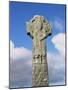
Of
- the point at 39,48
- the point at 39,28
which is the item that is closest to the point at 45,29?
the point at 39,28

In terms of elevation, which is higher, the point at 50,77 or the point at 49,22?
the point at 49,22

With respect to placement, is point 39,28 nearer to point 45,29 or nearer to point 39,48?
point 45,29

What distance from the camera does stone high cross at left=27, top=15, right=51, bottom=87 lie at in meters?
2.07

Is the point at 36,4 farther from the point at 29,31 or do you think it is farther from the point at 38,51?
the point at 38,51

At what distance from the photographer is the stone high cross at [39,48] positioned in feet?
A: 6.78

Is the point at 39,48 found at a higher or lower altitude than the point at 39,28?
lower

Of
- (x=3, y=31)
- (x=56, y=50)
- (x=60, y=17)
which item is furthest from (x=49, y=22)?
(x=3, y=31)

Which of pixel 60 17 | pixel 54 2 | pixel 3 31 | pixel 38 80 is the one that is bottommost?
pixel 38 80

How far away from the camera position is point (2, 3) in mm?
2020

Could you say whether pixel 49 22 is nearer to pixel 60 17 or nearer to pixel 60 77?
pixel 60 17

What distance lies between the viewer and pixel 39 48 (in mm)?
2082

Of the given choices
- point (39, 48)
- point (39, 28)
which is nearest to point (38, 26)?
point (39, 28)

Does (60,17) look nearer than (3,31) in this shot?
No

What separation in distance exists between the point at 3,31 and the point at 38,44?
0.32 m
